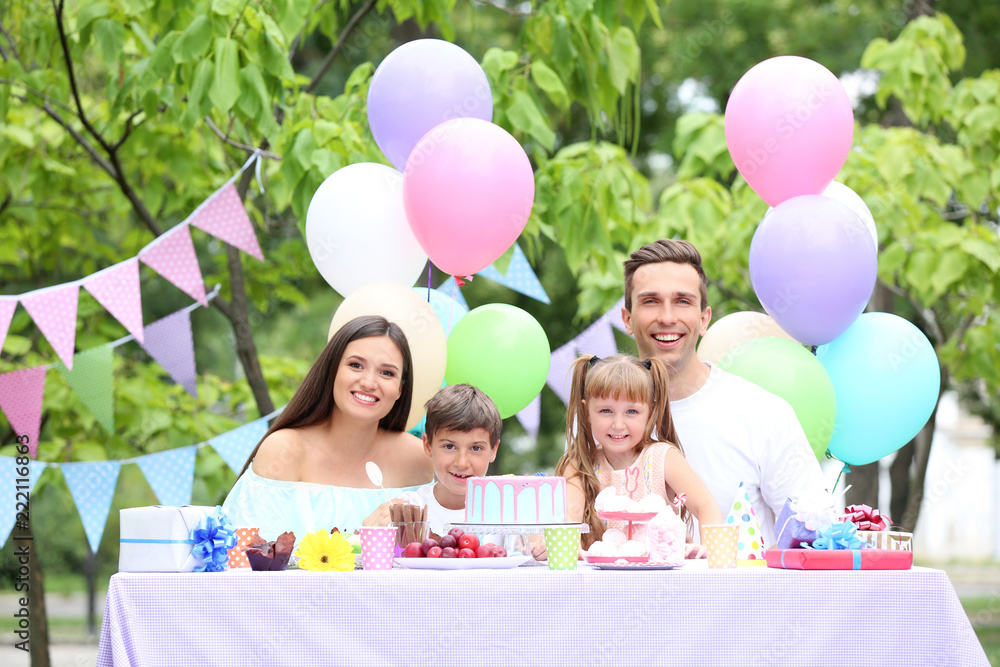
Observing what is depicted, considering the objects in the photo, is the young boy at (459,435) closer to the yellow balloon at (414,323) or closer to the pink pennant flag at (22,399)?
the yellow balloon at (414,323)

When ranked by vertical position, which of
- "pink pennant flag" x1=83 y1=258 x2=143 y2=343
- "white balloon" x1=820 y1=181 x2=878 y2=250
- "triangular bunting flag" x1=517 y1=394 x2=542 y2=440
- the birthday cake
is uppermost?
"white balloon" x1=820 y1=181 x2=878 y2=250

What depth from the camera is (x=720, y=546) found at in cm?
252

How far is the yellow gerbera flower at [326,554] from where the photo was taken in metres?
2.38

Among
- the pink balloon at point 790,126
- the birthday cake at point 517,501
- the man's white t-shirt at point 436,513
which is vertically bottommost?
the man's white t-shirt at point 436,513

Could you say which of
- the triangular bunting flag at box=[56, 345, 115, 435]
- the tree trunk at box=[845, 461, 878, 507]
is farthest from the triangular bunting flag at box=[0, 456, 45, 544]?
the tree trunk at box=[845, 461, 878, 507]

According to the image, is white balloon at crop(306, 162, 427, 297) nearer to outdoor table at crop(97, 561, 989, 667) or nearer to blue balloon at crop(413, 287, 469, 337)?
blue balloon at crop(413, 287, 469, 337)

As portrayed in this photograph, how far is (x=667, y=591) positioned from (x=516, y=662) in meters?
0.36

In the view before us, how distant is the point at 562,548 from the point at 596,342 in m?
2.59

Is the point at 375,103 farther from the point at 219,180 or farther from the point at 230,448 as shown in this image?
the point at 219,180

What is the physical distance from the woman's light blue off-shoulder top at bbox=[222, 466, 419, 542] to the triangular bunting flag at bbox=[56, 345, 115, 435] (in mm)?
1695

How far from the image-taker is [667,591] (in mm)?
2281

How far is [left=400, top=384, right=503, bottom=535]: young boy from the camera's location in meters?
3.03

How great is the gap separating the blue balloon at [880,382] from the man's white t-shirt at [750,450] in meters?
0.39

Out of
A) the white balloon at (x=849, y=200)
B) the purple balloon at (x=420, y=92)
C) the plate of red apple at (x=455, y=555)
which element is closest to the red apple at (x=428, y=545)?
the plate of red apple at (x=455, y=555)
